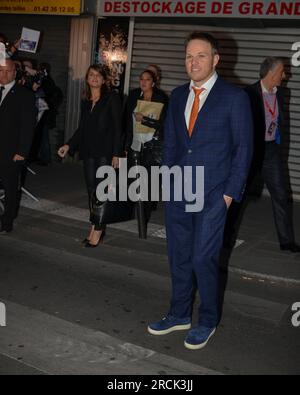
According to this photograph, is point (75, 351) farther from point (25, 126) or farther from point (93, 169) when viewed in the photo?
point (25, 126)

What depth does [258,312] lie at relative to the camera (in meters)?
4.81

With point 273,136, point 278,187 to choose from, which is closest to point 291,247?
point 278,187

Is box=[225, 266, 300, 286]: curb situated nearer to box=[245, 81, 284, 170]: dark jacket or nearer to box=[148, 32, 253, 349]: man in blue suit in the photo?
box=[245, 81, 284, 170]: dark jacket

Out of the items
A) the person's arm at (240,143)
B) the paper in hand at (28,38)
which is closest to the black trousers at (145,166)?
the person's arm at (240,143)

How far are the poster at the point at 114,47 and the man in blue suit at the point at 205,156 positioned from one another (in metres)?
7.18

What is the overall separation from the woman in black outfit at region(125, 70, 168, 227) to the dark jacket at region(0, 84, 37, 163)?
135 centimetres

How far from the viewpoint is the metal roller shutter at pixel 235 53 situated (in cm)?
916

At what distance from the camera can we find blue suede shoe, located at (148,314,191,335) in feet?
13.8

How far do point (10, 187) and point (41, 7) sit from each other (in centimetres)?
593

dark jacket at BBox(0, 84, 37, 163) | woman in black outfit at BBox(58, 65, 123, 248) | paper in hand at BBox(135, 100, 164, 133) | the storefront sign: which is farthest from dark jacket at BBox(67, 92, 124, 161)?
the storefront sign

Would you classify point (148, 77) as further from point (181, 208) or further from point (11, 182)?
point (181, 208)

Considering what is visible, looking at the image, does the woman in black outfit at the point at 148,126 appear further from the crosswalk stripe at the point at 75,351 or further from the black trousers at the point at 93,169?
the crosswalk stripe at the point at 75,351
